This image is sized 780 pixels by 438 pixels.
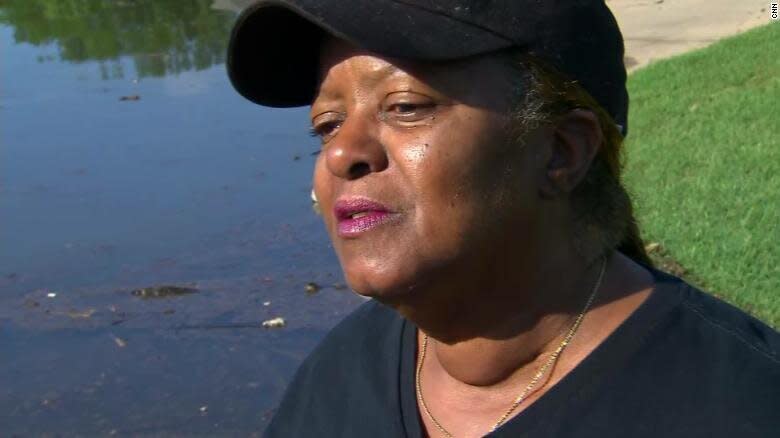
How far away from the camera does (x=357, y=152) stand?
78.0 inches

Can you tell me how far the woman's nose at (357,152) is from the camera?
198 centimetres

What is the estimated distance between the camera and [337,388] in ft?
7.75

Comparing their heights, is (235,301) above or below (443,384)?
below

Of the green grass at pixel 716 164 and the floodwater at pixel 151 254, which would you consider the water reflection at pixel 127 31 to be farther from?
the green grass at pixel 716 164

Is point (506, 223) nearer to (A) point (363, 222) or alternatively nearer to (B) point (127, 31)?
(A) point (363, 222)

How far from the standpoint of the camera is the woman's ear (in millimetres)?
2059

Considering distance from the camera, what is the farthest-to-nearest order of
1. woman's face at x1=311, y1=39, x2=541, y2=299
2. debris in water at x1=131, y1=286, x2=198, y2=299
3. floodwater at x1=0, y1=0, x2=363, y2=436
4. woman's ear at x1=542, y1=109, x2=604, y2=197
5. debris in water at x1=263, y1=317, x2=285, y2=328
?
1. debris in water at x1=131, y1=286, x2=198, y2=299
2. debris in water at x1=263, y1=317, x2=285, y2=328
3. floodwater at x1=0, y1=0, x2=363, y2=436
4. woman's ear at x1=542, y1=109, x2=604, y2=197
5. woman's face at x1=311, y1=39, x2=541, y2=299

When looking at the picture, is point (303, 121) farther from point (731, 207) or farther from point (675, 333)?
point (675, 333)

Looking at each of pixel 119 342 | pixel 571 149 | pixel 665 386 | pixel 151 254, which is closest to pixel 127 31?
pixel 151 254

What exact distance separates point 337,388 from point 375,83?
0.64 m

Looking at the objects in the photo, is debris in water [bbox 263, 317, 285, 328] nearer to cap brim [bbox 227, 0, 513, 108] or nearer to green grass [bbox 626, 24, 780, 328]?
green grass [bbox 626, 24, 780, 328]

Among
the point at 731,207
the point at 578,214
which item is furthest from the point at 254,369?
the point at 578,214

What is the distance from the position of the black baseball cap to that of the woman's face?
5 centimetres

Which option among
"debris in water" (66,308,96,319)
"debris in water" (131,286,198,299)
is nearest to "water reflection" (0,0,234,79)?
"debris in water" (131,286,198,299)
